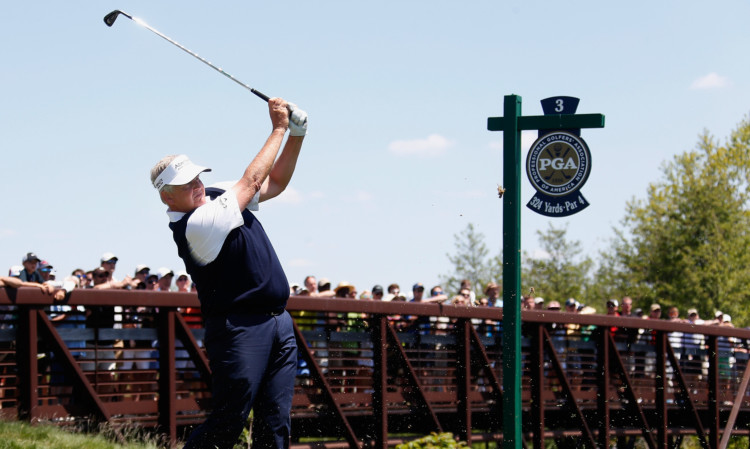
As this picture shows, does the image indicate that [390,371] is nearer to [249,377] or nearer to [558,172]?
[558,172]

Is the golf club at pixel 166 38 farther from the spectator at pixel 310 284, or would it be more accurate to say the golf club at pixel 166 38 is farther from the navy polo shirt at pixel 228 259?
the spectator at pixel 310 284

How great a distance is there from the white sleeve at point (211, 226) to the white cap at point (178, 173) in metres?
0.16

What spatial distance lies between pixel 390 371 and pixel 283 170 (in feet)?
19.6

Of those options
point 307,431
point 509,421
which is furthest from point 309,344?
point 509,421

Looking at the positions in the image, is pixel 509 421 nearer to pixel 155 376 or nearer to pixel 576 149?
pixel 576 149

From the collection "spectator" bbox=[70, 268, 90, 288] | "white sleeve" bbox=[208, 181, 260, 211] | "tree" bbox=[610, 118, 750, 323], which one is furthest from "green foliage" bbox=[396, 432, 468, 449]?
"tree" bbox=[610, 118, 750, 323]

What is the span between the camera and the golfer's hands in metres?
5.06

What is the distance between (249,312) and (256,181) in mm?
634

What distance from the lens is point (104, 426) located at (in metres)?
8.16

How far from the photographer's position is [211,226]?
4.66 metres

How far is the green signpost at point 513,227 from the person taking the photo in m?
7.21

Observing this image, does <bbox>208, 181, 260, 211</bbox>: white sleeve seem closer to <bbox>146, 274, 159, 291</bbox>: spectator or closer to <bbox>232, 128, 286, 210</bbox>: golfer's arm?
<bbox>232, 128, 286, 210</bbox>: golfer's arm

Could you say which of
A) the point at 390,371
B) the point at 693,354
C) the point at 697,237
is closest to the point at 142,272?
the point at 390,371

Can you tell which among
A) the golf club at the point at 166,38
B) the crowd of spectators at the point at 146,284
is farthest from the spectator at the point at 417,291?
the golf club at the point at 166,38
